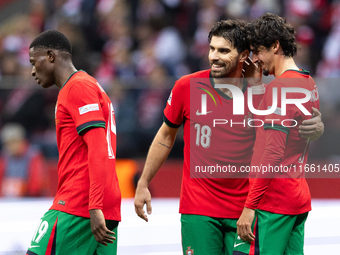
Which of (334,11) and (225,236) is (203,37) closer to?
(334,11)

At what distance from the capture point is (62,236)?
3.39 metres

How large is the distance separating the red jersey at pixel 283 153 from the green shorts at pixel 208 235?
445 mm

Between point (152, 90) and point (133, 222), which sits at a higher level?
point (152, 90)

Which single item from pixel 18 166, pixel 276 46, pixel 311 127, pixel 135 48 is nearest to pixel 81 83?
pixel 276 46

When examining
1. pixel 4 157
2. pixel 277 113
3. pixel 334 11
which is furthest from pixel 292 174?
pixel 334 11

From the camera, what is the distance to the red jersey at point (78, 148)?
3.37m

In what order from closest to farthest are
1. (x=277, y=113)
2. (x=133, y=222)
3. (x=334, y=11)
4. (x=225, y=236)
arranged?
(x=277, y=113), (x=225, y=236), (x=133, y=222), (x=334, y=11)

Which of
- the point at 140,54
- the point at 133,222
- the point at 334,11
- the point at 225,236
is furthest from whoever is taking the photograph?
the point at 334,11

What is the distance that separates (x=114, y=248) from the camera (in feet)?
11.9

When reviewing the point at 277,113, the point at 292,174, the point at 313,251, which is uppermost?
the point at 277,113

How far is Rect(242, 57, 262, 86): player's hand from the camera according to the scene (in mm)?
3893

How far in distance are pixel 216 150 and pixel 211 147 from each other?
4cm

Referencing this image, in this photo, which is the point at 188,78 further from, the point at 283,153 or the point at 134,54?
the point at 134,54

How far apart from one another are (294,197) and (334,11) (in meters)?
7.88
